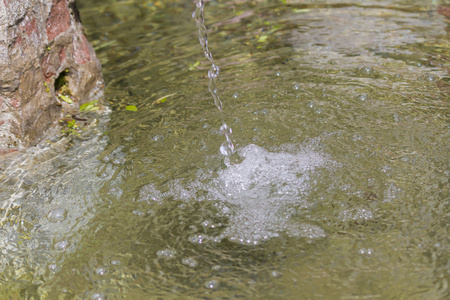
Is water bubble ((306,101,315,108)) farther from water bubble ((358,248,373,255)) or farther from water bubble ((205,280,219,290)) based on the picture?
water bubble ((205,280,219,290))

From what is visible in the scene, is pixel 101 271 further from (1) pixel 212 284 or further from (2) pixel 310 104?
(2) pixel 310 104

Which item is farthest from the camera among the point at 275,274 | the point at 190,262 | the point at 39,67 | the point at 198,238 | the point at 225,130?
the point at 39,67

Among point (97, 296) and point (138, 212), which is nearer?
point (97, 296)

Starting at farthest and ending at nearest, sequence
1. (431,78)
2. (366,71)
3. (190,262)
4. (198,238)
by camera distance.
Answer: (366,71) → (431,78) → (198,238) → (190,262)

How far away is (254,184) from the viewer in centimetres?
245

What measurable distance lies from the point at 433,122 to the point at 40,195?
95.6 inches

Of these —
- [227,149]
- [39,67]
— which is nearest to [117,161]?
[227,149]

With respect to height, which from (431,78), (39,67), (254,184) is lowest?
(431,78)

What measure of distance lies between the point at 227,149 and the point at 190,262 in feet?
2.99

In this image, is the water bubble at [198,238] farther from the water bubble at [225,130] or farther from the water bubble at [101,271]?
the water bubble at [225,130]

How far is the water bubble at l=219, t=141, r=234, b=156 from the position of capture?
2.72 meters

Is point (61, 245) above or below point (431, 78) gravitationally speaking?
above

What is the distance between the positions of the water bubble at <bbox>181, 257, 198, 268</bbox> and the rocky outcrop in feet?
5.56

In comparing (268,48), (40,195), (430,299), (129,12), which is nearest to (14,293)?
(40,195)
